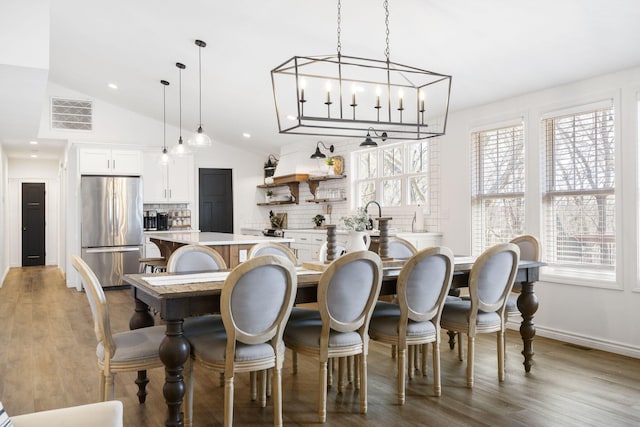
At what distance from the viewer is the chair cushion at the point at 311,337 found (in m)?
2.90

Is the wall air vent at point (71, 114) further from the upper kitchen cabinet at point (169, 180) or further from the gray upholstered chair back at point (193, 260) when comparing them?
the gray upholstered chair back at point (193, 260)

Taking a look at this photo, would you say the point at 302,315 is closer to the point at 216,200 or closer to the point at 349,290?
the point at 349,290

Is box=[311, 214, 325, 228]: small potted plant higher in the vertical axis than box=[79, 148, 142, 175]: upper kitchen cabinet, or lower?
lower

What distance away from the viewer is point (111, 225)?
27.1 ft

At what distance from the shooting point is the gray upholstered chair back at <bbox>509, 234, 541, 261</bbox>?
4.03m

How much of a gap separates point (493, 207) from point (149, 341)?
12.5 ft

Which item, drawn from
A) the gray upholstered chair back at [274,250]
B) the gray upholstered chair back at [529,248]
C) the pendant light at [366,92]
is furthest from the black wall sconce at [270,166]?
the gray upholstered chair back at [529,248]

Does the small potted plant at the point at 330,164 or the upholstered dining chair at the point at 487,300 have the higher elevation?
the small potted plant at the point at 330,164

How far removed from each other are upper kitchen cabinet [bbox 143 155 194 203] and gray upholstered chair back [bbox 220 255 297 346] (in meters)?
6.72

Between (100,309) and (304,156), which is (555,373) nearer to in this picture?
(100,309)

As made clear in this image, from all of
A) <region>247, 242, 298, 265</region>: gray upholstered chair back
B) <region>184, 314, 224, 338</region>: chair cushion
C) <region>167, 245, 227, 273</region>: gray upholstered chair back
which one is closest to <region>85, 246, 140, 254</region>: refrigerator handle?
<region>247, 242, 298, 265</region>: gray upholstered chair back

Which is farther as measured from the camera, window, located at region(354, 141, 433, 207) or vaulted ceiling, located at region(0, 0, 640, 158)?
window, located at region(354, 141, 433, 207)

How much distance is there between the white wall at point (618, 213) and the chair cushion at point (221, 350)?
3085 millimetres

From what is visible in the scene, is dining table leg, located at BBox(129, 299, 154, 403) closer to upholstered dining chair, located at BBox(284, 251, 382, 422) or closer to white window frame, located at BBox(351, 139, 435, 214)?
upholstered dining chair, located at BBox(284, 251, 382, 422)
